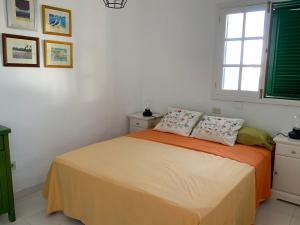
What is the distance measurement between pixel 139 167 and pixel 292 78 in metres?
1.99

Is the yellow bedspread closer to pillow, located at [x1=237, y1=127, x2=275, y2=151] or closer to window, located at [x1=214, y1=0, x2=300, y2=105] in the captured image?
pillow, located at [x1=237, y1=127, x2=275, y2=151]

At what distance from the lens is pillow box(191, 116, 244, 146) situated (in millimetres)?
2947

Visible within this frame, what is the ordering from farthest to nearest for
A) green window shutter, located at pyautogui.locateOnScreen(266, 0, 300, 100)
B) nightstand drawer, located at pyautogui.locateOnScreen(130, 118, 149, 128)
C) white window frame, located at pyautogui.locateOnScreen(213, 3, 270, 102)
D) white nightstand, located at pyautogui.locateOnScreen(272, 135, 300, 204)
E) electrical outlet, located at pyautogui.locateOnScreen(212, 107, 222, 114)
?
nightstand drawer, located at pyautogui.locateOnScreen(130, 118, 149, 128) → electrical outlet, located at pyautogui.locateOnScreen(212, 107, 222, 114) → white window frame, located at pyautogui.locateOnScreen(213, 3, 270, 102) → green window shutter, located at pyautogui.locateOnScreen(266, 0, 300, 100) → white nightstand, located at pyautogui.locateOnScreen(272, 135, 300, 204)

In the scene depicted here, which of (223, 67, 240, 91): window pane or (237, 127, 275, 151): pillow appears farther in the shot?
(223, 67, 240, 91): window pane

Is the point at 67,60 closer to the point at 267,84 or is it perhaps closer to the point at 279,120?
the point at 267,84

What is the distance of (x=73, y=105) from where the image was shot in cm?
323

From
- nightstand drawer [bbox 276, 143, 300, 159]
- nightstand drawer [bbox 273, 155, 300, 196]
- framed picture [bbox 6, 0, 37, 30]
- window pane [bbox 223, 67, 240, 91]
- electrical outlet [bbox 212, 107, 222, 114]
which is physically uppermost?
framed picture [bbox 6, 0, 37, 30]

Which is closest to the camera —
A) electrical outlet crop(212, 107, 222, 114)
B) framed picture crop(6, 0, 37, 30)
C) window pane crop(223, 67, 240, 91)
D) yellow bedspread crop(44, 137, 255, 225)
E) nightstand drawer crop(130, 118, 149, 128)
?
yellow bedspread crop(44, 137, 255, 225)

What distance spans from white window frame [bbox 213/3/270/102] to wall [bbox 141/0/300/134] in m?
0.09

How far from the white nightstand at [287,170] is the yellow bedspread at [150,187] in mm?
627

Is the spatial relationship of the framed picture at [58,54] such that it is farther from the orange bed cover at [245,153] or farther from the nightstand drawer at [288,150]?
the nightstand drawer at [288,150]

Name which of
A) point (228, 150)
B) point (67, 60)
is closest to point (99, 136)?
point (67, 60)

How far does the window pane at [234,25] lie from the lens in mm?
3125

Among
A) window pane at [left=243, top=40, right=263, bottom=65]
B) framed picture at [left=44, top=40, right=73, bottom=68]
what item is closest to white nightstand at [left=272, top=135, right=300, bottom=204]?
window pane at [left=243, top=40, right=263, bottom=65]
